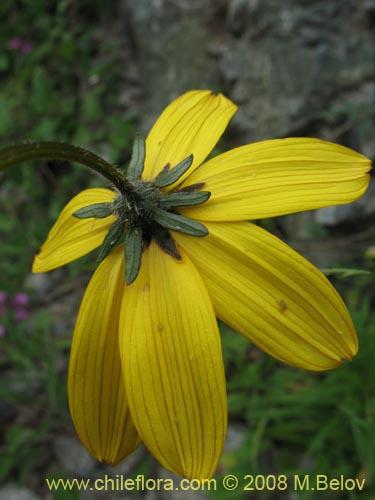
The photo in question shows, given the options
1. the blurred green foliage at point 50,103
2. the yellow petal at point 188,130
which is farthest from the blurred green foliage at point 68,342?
the yellow petal at point 188,130

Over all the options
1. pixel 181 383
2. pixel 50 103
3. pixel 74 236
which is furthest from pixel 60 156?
pixel 50 103

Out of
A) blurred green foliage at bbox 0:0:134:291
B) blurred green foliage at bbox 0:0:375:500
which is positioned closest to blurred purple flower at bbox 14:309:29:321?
blurred green foliage at bbox 0:0:375:500

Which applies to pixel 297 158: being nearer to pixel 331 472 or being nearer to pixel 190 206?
pixel 190 206

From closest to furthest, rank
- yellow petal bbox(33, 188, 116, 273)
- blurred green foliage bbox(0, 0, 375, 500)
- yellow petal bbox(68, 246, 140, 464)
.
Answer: yellow petal bbox(68, 246, 140, 464) < yellow petal bbox(33, 188, 116, 273) < blurred green foliage bbox(0, 0, 375, 500)

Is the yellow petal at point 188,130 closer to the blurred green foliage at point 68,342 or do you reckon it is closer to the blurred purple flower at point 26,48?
the blurred green foliage at point 68,342

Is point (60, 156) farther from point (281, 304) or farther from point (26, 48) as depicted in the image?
point (26, 48)

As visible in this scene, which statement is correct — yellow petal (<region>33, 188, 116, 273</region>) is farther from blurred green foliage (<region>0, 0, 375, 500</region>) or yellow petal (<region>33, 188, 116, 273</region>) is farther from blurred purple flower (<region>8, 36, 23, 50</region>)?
blurred purple flower (<region>8, 36, 23, 50</region>)

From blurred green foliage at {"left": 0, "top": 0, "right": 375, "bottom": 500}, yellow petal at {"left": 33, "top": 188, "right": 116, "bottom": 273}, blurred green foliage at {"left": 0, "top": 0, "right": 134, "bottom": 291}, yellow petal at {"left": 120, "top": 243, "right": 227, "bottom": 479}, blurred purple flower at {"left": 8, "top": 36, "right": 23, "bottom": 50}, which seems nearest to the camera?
yellow petal at {"left": 120, "top": 243, "right": 227, "bottom": 479}
